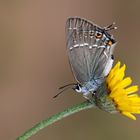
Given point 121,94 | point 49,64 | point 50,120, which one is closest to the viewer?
point 50,120

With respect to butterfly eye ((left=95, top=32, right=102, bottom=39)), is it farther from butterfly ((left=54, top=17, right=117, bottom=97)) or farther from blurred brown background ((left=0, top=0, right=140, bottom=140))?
blurred brown background ((left=0, top=0, right=140, bottom=140))

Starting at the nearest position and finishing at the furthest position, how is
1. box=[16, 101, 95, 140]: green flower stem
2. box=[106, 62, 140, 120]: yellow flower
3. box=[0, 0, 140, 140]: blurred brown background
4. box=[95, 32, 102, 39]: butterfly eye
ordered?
1. box=[16, 101, 95, 140]: green flower stem
2. box=[106, 62, 140, 120]: yellow flower
3. box=[95, 32, 102, 39]: butterfly eye
4. box=[0, 0, 140, 140]: blurred brown background

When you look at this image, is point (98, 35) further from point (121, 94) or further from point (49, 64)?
point (49, 64)

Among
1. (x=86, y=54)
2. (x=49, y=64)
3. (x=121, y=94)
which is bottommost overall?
(x=49, y=64)

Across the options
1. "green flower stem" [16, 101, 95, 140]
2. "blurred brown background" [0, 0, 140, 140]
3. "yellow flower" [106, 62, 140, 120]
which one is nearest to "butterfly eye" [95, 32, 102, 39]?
"yellow flower" [106, 62, 140, 120]

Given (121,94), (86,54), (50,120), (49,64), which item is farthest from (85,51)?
(49,64)

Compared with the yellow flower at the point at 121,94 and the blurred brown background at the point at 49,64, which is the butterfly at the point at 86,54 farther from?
the blurred brown background at the point at 49,64
